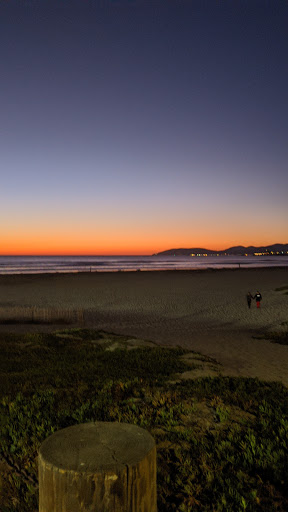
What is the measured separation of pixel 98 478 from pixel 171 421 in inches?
150

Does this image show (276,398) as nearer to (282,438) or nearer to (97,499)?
(282,438)

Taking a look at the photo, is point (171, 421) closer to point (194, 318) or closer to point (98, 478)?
point (98, 478)

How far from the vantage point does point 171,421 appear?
593cm

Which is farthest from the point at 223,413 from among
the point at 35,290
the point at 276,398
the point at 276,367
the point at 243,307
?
the point at 35,290

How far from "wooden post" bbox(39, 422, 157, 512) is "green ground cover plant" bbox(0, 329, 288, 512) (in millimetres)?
1944

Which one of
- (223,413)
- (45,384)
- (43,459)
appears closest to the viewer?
(43,459)

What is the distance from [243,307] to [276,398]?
21190 mm

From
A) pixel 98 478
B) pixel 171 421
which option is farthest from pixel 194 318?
pixel 98 478

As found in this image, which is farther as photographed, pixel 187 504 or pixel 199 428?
pixel 199 428

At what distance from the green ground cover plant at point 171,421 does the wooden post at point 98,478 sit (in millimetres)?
1944

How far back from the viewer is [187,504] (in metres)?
4.11

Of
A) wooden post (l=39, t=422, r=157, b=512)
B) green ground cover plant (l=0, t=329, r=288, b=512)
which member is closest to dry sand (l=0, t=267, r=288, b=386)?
green ground cover plant (l=0, t=329, r=288, b=512)

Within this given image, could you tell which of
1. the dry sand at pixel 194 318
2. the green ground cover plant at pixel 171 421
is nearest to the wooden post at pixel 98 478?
the green ground cover plant at pixel 171 421

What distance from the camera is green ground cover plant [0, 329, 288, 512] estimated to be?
432cm
